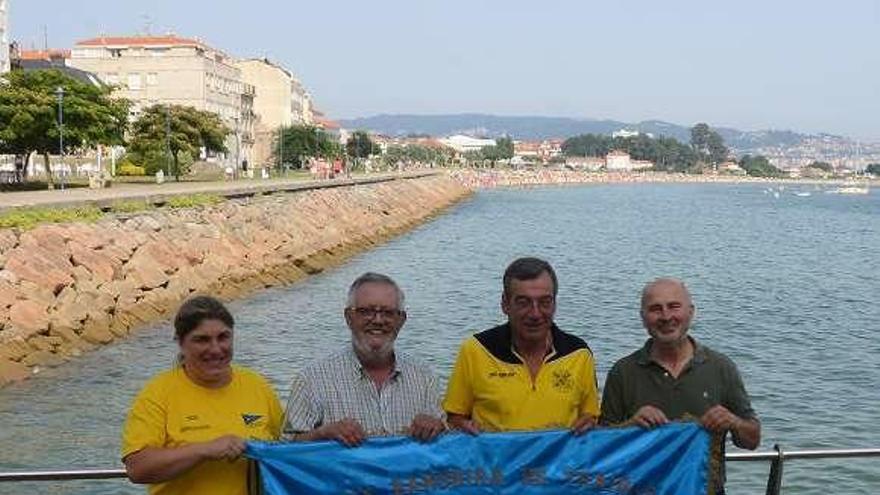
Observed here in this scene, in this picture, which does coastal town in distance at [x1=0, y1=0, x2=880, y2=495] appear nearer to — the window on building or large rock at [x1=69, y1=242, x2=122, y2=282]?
large rock at [x1=69, y1=242, x2=122, y2=282]

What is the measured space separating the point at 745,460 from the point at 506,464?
105cm

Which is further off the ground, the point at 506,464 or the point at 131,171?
the point at 506,464

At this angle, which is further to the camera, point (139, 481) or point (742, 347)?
point (742, 347)

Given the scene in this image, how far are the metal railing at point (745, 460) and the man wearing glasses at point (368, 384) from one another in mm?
803

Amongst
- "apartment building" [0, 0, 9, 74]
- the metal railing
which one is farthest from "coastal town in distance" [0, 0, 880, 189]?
the metal railing

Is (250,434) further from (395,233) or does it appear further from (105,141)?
(395,233)

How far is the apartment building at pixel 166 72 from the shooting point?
105 m

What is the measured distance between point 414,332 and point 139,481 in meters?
19.5

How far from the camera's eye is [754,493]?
38.2 feet

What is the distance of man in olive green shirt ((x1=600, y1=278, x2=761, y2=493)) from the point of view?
4.94 meters

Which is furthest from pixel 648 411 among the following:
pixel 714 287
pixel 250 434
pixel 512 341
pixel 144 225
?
pixel 714 287

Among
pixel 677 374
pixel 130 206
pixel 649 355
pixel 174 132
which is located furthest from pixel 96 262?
pixel 174 132

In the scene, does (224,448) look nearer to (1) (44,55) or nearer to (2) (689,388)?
(2) (689,388)

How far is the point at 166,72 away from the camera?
105688mm
